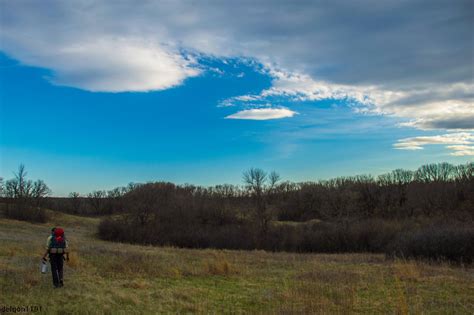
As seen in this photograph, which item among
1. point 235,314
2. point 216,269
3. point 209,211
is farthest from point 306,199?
point 235,314

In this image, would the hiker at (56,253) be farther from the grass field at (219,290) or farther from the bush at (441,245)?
the bush at (441,245)

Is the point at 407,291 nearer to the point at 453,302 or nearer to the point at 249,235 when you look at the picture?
the point at 453,302

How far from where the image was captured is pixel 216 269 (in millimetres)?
14828

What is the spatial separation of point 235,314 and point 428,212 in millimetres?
73162

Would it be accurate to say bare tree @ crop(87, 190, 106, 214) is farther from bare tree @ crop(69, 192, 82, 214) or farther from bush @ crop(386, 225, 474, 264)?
bush @ crop(386, 225, 474, 264)

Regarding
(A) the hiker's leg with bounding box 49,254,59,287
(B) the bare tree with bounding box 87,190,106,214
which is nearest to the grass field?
(A) the hiker's leg with bounding box 49,254,59,287

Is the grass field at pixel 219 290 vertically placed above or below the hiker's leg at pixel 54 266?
below

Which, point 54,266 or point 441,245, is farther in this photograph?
point 441,245

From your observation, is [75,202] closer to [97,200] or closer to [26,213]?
[97,200]

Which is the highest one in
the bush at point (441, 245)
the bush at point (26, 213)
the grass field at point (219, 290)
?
the bush at point (26, 213)

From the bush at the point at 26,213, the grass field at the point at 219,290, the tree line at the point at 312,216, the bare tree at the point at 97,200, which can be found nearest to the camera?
the grass field at the point at 219,290

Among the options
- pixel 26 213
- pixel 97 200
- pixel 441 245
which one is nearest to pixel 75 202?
pixel 97 200

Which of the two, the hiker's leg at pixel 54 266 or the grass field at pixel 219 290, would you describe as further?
the hiker's leg at pixel 54 266

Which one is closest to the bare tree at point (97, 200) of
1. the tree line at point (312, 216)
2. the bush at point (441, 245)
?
the tree line at point (312, 216)
